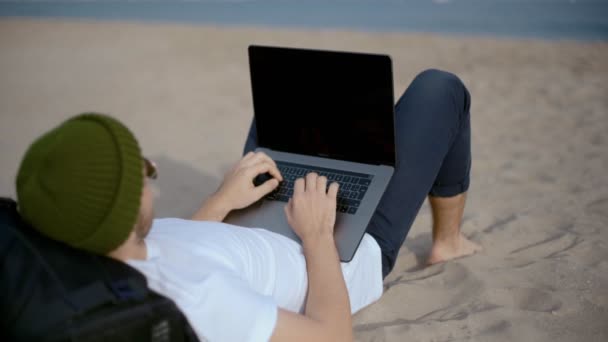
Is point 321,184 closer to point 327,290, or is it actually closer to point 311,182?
point 311,182

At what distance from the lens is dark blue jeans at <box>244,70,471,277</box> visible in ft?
7.46

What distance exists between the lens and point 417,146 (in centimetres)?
232

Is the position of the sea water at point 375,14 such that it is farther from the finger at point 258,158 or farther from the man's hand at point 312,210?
the man's hand at point 312,210

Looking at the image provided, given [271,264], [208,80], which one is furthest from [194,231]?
[208,80]

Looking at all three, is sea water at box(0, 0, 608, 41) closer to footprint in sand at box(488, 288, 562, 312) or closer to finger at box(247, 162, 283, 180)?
footprint in sand at box(488, 288, 562, 312)

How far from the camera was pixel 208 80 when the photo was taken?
6.48m

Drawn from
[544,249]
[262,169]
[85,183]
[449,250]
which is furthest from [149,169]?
[544,249]

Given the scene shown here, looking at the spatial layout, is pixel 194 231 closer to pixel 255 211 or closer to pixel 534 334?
pixel 255 211

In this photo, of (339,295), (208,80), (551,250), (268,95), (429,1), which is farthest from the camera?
(429,1)

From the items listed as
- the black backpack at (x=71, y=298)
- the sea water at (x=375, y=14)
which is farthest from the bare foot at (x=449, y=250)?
the sea water at (x=375, y=14)

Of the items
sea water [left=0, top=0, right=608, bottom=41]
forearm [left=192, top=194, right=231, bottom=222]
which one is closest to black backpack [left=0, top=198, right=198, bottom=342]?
forearm [left=192, top=194, right=231, bottom=222]

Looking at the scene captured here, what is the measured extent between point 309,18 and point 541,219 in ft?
23.5

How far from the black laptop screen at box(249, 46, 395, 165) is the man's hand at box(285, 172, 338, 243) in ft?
1.33

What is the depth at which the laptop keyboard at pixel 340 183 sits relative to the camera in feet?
7.33
